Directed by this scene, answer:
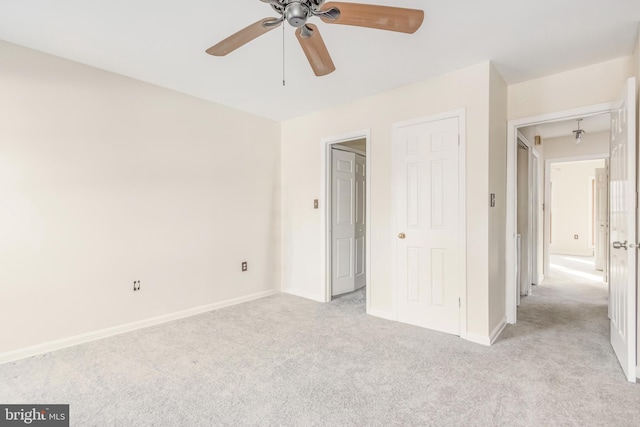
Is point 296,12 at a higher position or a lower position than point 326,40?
lower

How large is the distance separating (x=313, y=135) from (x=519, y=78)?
7.58ft

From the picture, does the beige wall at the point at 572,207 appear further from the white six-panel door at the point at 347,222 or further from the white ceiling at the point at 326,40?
the white ceiling at the point at 326,40

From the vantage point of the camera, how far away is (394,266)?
11.0ft

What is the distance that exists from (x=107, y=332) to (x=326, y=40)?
316cm

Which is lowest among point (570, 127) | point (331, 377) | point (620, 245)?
point (331, 377)

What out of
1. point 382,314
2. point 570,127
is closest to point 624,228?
point 382,314

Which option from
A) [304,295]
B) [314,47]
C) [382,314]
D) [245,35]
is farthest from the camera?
[304,295]

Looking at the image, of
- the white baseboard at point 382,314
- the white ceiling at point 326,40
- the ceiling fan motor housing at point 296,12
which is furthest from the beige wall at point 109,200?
the ceiling fan motor housing at point 296,12

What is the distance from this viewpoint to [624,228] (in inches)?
89.4

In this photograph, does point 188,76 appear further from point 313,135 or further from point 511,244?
point 511,244

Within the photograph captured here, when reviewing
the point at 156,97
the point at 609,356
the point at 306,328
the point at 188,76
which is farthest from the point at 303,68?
the point at 609,356

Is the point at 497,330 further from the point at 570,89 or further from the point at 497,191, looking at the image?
the point at 570,89

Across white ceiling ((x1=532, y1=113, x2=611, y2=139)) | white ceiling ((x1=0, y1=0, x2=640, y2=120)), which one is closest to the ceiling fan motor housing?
white ceiling ((x1=0, y1=0, x2=640, y2=120))

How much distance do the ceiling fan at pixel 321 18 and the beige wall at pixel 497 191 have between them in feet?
5.11
